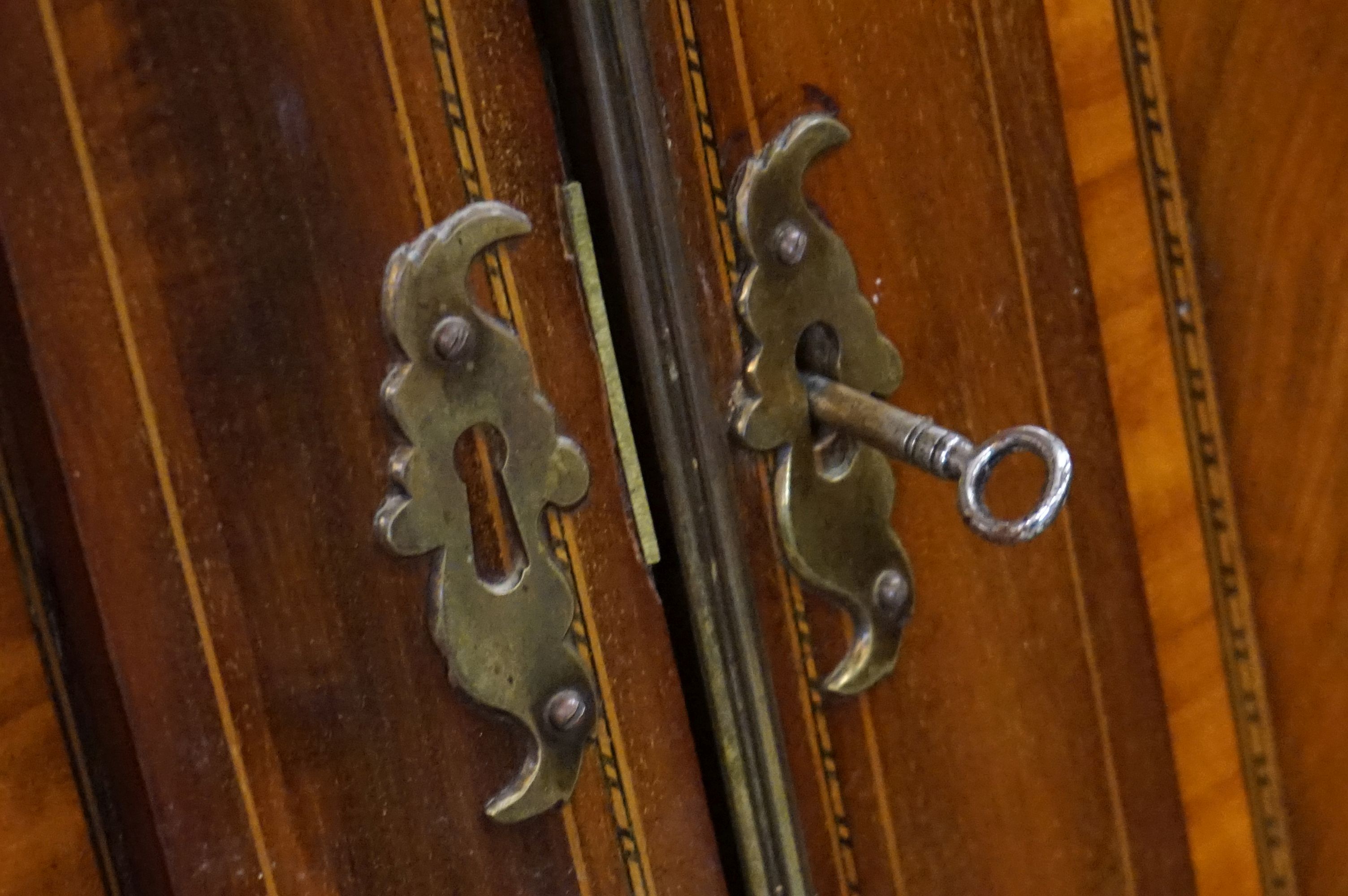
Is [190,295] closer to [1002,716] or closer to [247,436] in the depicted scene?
[247,436]

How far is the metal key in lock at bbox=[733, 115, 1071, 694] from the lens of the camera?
0.47 meters

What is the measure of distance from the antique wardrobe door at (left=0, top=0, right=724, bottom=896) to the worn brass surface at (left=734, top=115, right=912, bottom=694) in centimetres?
7

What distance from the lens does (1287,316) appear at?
538 mm

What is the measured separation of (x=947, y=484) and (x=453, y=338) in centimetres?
22

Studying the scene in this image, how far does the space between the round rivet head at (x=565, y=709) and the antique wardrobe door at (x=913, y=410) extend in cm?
6

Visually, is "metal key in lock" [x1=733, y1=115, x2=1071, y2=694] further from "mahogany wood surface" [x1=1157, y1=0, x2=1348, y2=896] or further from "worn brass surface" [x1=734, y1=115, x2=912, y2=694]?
"mahogany wood surface" [x1=1157, y1=0, x2=1348, y2=896]

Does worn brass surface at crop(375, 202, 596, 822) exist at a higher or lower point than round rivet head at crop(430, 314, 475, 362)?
lower

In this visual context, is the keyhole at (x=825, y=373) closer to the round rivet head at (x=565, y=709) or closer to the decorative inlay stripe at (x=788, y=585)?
the decorative inlay stripe at (x=788, y=585)

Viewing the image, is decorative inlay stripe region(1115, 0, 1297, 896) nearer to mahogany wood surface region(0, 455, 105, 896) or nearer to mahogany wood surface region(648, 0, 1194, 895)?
mahogany wood surface region(648, 0, 1194, 895)

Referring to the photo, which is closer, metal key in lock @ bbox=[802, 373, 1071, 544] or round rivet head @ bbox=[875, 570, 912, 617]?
metal key in lock @ bbox=[802, 373, 1071, 544]

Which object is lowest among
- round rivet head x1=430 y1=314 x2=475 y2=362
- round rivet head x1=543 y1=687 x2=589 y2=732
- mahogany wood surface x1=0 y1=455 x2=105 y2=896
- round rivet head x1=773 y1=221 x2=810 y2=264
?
round rivet head x1=543 y1=687 x2=589 y2=732

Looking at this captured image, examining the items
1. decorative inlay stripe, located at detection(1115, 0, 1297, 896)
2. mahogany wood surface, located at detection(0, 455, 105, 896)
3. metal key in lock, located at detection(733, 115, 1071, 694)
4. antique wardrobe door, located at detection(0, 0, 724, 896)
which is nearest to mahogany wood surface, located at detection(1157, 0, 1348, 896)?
decorative inlay stripe, located at detection(1115, 0, 1297, 896)

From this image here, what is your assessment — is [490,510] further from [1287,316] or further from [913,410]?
[1287,316]

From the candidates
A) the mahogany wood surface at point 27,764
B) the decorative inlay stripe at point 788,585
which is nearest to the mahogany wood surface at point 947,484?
the decorative inlay stripe at point 788,585
